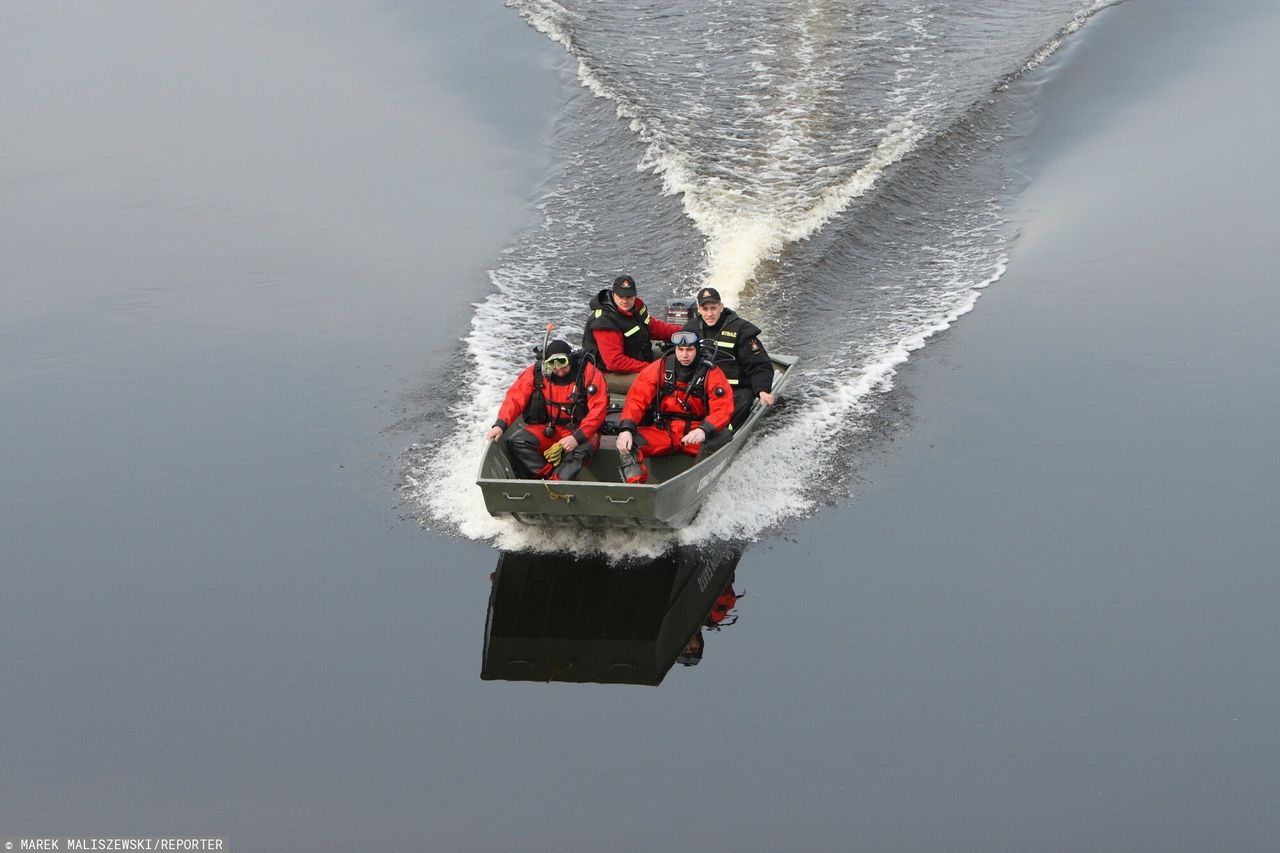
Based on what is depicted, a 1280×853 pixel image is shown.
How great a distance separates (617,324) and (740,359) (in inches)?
54.5

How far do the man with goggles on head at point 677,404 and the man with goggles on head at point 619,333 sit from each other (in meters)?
1.15

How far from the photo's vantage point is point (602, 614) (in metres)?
10.9

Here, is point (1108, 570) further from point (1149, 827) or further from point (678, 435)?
point (678, 435)

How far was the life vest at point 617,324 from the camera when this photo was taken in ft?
43.1

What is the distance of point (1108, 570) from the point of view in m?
11.1

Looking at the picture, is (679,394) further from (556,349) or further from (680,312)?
(680,312)

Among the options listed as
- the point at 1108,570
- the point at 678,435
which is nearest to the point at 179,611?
the point at 678,435

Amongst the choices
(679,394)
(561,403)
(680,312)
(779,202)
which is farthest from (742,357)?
(779,202)

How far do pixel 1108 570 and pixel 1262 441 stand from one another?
2947 millimetres

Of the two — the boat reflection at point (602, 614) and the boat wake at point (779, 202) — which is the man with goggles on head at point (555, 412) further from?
the boat reflection at point (602, 614)

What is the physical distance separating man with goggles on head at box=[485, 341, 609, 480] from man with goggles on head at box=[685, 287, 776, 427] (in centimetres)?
145

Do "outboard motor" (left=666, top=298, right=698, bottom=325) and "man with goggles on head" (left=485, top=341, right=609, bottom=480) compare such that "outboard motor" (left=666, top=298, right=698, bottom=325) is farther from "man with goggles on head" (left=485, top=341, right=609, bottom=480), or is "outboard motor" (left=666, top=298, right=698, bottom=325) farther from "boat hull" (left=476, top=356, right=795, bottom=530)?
"man with goggles on head" (left=485, top=341, right=609, bottom=480)

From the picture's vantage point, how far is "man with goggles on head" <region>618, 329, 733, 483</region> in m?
11.8

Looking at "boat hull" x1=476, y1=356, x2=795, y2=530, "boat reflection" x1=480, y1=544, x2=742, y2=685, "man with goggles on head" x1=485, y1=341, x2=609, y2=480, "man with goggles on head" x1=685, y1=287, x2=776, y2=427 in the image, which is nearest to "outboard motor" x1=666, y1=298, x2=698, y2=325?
"man with goggles on head" x1=685, y1=287, x2=776, y2=427
